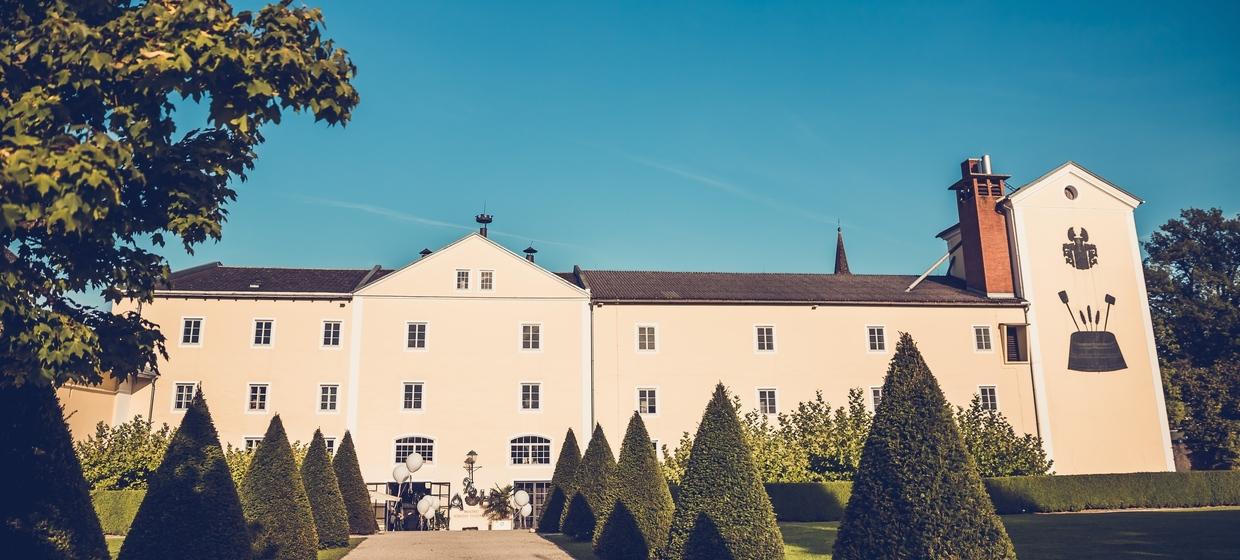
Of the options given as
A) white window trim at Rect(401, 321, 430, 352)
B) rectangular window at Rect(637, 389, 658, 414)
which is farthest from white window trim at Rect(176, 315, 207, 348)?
rectangular window at Rect(637, 389, 658, 414)

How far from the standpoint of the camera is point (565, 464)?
103 feet

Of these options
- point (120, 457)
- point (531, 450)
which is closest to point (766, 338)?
point (531, 450)

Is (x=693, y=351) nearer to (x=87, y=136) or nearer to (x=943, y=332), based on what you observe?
(x=943, y=332)

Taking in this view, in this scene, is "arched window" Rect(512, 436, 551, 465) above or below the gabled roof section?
below

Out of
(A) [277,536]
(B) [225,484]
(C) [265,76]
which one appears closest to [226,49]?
(C) [265,76]

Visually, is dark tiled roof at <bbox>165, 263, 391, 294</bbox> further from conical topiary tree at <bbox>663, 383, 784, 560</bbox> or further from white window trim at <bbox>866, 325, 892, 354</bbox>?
conical topiary tree at <bbox>663, 383, 784, 560</bbox>

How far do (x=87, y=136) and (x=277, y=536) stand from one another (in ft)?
38.0

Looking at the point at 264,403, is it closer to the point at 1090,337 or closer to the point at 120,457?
the point at 120,457

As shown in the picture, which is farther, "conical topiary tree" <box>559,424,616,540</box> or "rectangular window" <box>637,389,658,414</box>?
"rectangular window" <box>637,389,658,414</box>

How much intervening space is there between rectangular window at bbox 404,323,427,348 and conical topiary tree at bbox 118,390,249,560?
23.8 m

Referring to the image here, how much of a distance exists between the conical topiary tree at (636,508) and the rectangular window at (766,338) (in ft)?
69.5

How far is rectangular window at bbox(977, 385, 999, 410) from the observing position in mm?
40188

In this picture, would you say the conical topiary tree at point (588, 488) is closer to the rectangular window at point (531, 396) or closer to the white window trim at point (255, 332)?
the rectangular window at point (531, 396)

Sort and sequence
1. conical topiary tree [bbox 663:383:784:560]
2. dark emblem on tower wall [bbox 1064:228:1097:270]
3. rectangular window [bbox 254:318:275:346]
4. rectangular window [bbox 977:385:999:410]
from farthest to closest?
dark emblem on tower wall [bbox 1064:228:1097:270] → rectangular window [bbox 977:385:999:410] → rectangular window [bbox 254:318:275:346] → conical topiary tree [bbox 663:383:784:560]
